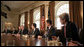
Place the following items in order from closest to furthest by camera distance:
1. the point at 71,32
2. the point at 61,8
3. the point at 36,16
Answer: the point at 71,32 < the point at 61,8 < the point at 36,16

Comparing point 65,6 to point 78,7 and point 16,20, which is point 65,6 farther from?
point 16,20

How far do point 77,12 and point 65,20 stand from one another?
2818mm

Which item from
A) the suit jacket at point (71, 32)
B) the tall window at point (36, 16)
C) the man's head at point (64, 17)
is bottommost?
the suit jacket at point (71, 32)

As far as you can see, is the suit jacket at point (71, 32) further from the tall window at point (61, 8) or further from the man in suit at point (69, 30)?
the tall window at point (61, 8)

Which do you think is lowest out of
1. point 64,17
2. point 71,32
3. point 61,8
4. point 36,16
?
point 71,32

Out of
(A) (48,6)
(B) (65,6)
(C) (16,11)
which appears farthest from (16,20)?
(B) (65,6)

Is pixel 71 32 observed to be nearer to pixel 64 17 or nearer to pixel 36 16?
pixel 64 17

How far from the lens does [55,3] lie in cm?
630

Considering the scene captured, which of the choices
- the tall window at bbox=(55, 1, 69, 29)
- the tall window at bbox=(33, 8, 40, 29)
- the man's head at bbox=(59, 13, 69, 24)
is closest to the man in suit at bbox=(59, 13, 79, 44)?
the man's head at bbox=(59, 13, 69, 24)

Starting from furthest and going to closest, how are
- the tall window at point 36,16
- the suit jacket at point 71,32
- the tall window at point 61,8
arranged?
the tall window at point 36,16 → the tall window at point 61,8 → the suit jacket at point 71,32

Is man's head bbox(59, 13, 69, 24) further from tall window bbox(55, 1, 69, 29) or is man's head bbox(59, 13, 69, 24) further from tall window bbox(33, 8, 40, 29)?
tall window bbox(33, 8, 40, 29)

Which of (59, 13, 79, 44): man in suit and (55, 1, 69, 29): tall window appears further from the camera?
(55, 1, 69, 29): tall window

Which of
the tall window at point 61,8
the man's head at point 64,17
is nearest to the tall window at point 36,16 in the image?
the tall window at point 61,8

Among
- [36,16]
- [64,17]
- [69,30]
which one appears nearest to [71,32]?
[69,30]
